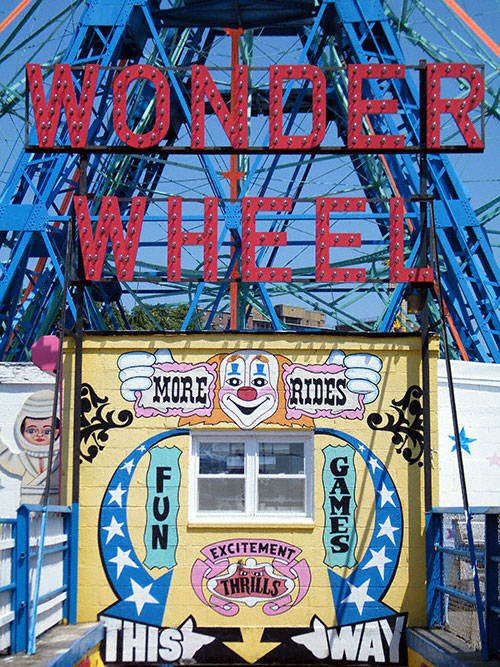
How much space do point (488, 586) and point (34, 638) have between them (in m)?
3.98

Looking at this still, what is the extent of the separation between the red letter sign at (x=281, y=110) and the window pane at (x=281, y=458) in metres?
3.72

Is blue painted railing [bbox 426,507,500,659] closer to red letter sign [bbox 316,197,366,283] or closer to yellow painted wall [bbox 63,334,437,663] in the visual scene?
yellow painted wall [bbox 63,334,437,663]

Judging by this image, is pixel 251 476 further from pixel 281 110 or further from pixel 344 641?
pixel 281 110

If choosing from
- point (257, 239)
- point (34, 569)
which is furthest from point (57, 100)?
point (34, 569)

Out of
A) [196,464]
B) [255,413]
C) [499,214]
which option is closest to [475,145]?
[255,413]

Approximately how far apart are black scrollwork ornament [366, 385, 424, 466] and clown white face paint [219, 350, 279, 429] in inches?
46.4

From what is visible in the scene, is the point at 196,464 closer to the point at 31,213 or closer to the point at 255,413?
the point at 255,413

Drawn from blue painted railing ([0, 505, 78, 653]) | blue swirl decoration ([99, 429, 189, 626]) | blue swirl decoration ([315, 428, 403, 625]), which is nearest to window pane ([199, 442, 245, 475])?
blue swirl decoration ([99, 429, 189, 626])

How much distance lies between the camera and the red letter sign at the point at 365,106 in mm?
11297

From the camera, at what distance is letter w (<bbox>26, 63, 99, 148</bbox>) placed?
38.0 ft

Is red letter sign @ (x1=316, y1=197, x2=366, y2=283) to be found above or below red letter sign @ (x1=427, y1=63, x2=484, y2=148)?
below

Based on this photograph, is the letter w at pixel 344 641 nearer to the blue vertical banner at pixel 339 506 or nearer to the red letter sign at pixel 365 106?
the blue vertical banner at pixel 339 506

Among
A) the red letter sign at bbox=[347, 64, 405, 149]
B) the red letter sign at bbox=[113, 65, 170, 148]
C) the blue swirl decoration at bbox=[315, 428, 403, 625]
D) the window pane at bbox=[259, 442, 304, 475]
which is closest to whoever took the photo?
the blue swirl decoration at bbox=[315, 428, 403, 625]

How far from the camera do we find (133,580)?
10.2m
